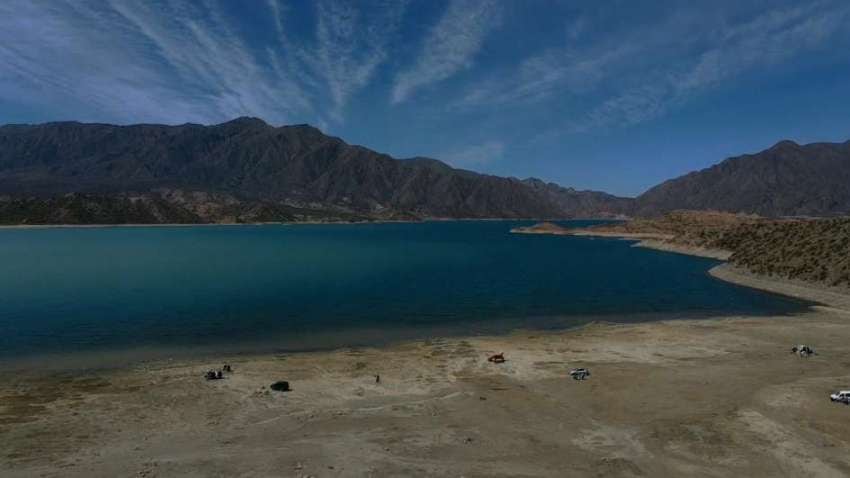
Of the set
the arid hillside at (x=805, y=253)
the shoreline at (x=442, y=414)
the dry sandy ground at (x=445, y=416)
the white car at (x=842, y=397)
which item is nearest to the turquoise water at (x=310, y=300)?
the arid hillside at (x=805, y=253)

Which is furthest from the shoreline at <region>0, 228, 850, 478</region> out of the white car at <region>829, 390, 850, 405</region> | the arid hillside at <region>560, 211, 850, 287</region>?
the arid hillside at <region>560, 211, 850, 287</region>

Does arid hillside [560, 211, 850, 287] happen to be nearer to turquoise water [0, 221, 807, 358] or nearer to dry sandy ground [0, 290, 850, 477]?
turquoise water [0, 221, 807, 358]

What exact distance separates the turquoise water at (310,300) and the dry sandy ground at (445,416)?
35.5 feet

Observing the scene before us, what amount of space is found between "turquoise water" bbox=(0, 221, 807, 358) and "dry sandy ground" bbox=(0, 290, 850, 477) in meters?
10.8

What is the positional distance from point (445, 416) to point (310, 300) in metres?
46.7

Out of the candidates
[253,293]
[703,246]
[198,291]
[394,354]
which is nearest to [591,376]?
[394,354]

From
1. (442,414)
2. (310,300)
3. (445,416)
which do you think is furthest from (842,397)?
(310,300)

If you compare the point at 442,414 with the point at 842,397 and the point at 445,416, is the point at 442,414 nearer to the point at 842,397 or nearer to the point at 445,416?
the point at 445,416

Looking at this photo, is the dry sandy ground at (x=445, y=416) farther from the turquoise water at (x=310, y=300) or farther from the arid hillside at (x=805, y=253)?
the arid hillside at (x=805, y=253)

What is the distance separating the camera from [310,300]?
76375 mm

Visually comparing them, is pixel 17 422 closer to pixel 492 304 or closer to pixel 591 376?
pixel 591 376

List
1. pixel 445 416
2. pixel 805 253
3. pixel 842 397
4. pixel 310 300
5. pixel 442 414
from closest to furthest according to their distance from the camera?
pixel 445 416 → pixel 442 414 → pixel 842 397 → pixel 310 300 → pixel 805 253

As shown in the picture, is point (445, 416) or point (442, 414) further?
point (442, 414)

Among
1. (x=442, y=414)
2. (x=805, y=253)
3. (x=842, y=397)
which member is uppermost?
(x=805, y=253)
